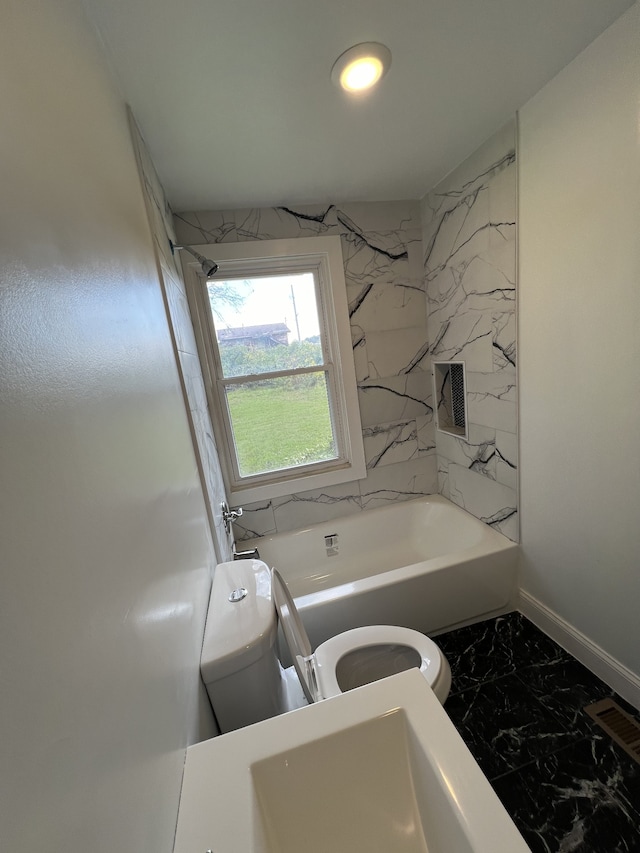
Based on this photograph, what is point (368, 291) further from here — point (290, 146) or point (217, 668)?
point (217, 668)

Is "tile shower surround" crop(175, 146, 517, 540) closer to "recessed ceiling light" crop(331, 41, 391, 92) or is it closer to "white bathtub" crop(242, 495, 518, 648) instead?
"white bathtub" crop(242, 495, 518, 648)

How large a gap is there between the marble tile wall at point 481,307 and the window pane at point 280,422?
2.77ft

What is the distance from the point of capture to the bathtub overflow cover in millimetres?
1154

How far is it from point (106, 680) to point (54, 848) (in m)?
0.16

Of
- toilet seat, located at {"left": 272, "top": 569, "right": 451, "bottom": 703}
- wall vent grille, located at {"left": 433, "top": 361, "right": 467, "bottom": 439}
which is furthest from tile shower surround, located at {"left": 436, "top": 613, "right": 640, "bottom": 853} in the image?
wall vent grille, located at {"left": 433, "top": 361, "right": 467, "bottom": 439}

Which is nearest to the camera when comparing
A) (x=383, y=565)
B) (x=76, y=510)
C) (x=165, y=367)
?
(x=76, y=510)

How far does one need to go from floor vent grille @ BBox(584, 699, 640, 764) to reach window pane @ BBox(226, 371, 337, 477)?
1763 mm

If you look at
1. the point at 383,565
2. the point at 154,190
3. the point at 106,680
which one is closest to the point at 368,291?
the point at 154,190

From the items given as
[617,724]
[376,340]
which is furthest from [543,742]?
[376,340]

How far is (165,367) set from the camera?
1.13m

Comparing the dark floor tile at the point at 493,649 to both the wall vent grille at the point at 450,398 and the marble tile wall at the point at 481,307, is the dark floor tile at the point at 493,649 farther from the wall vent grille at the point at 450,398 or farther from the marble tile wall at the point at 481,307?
the wall vent grille at the point at 450,398

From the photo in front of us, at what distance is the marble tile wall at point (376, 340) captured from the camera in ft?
7.03

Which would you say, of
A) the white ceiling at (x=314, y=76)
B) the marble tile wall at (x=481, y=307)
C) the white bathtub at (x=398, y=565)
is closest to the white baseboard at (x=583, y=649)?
the white bathtub at (x=398, y=565)

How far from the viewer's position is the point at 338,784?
68cm
